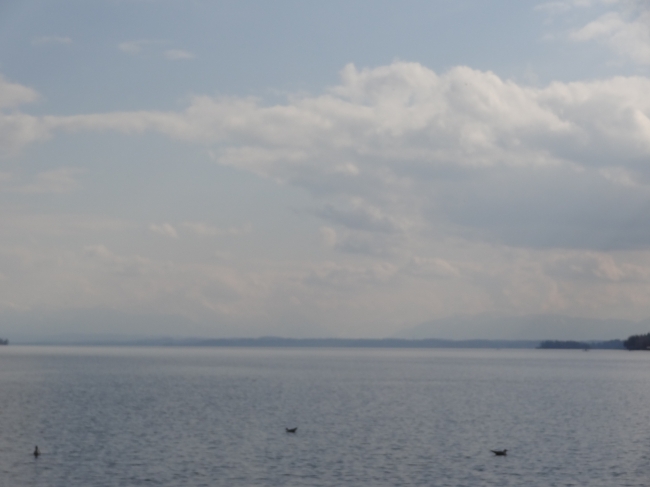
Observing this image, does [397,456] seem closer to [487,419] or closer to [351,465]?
[351,465]

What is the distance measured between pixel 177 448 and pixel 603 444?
3334 cm

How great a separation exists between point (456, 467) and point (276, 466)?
11.8 metres

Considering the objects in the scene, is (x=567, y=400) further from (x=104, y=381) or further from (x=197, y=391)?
(x=104, y=381)

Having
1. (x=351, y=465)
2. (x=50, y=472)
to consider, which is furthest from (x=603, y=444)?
(x=50, y=472)

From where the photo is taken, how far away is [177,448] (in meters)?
56.6

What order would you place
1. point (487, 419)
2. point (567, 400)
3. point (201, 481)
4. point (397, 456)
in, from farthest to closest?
point (567, 400) → point (487, 419) → point (397, 456) → point (201, 481)

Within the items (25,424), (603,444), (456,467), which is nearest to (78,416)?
(25,424)

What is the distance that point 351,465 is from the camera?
165ft

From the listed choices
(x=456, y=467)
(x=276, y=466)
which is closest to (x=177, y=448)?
(x=276, y=466)

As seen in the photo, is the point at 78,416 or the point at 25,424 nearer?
the point at 25,424

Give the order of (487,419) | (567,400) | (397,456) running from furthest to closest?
(567,400)
(487,419)
(397,456)

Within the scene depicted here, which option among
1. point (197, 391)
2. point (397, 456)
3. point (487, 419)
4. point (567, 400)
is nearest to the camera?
point (397, 456)

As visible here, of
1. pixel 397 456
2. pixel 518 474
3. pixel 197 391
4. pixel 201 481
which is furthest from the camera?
pixel 197 391

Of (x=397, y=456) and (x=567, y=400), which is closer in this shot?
(x=397, y=456)
